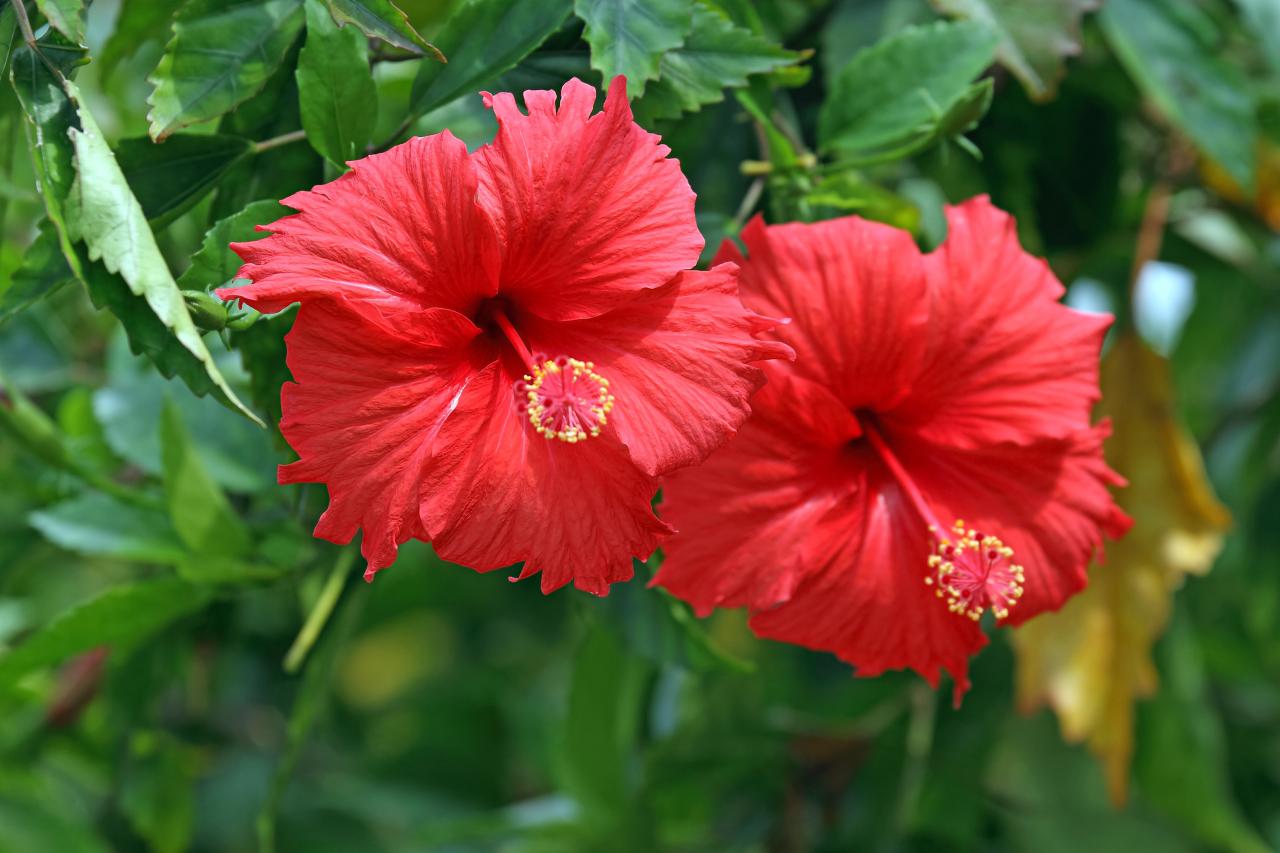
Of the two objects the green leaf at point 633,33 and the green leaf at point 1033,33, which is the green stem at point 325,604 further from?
the green leaf at point 1033,33

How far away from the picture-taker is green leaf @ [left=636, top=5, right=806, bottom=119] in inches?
24.5

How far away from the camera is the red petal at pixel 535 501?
1.77 feet

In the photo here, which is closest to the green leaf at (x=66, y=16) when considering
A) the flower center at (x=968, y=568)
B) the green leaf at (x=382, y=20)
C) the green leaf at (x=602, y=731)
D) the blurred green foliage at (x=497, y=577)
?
the blurred green foliage at (x=497, y=577)

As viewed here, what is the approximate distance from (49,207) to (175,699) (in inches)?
36.4

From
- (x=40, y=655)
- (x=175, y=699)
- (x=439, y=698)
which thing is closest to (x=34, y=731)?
(x=175, y=699)

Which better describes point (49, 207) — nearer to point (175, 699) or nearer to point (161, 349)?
point (161, 349)

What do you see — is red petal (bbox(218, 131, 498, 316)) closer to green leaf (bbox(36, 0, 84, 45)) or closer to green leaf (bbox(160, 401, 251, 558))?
green leaf (bbox(36, 0, 84, 45))

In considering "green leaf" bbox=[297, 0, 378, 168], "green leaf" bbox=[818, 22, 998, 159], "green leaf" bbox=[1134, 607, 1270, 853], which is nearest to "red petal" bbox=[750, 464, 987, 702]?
"green leaf" bbox=[818, 22, 998, 159]

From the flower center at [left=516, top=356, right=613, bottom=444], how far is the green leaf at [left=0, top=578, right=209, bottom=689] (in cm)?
40

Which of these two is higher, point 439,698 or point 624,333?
point 624,333

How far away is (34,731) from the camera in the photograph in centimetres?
110

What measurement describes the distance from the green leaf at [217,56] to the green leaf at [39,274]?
2.9 inches

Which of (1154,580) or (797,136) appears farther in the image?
(1154,580)

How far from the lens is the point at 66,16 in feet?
1.79
